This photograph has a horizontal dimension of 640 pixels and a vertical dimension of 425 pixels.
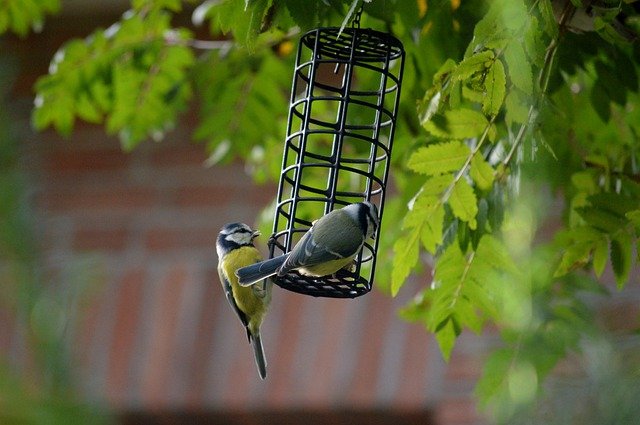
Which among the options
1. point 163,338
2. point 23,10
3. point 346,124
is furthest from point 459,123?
point 163,338

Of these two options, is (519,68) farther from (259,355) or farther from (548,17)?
(259,355)

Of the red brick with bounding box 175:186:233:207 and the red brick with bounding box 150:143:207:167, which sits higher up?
the red brick with bounding box 150:143:207:167

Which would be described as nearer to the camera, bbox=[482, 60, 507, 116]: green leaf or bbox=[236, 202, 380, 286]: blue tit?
bbox=[482, 60, 507, 116]: green leaf

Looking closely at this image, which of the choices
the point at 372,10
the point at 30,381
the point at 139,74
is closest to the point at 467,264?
the point at 372,10

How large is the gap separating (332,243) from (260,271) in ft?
0.66

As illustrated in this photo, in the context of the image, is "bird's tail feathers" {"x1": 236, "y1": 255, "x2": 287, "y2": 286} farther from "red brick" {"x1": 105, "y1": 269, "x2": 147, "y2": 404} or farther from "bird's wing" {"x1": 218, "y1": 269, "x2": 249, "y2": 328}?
"red brick" {"x1": 105, "y1": 269, "x2": 147, "y2": 404}

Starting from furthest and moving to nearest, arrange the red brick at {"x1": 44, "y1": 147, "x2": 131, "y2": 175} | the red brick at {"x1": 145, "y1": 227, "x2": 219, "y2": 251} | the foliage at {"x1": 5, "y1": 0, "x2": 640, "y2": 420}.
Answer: the red brick at {"x1": 44, "y1": 147, "x2": 131, "y2": 175}, the red brick at {"x1": 145, "y1": 227, "x2": 219, "y2": 251}, the foliage at {"x1": 5, "y1": 0, "x2": 640, "y2": 420}

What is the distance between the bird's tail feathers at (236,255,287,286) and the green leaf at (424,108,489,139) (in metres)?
0.45

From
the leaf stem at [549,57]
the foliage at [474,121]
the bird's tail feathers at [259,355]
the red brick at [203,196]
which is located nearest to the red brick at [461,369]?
the foliage at [474,121]

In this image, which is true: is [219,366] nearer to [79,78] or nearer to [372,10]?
[79,78]

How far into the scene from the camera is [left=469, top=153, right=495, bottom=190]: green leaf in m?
2.22

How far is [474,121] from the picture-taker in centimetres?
221

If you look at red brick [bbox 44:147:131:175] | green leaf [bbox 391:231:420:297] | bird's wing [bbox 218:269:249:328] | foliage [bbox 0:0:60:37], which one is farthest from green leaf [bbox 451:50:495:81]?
red brick [bbox 44:147:131:175]

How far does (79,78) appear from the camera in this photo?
318 cm
